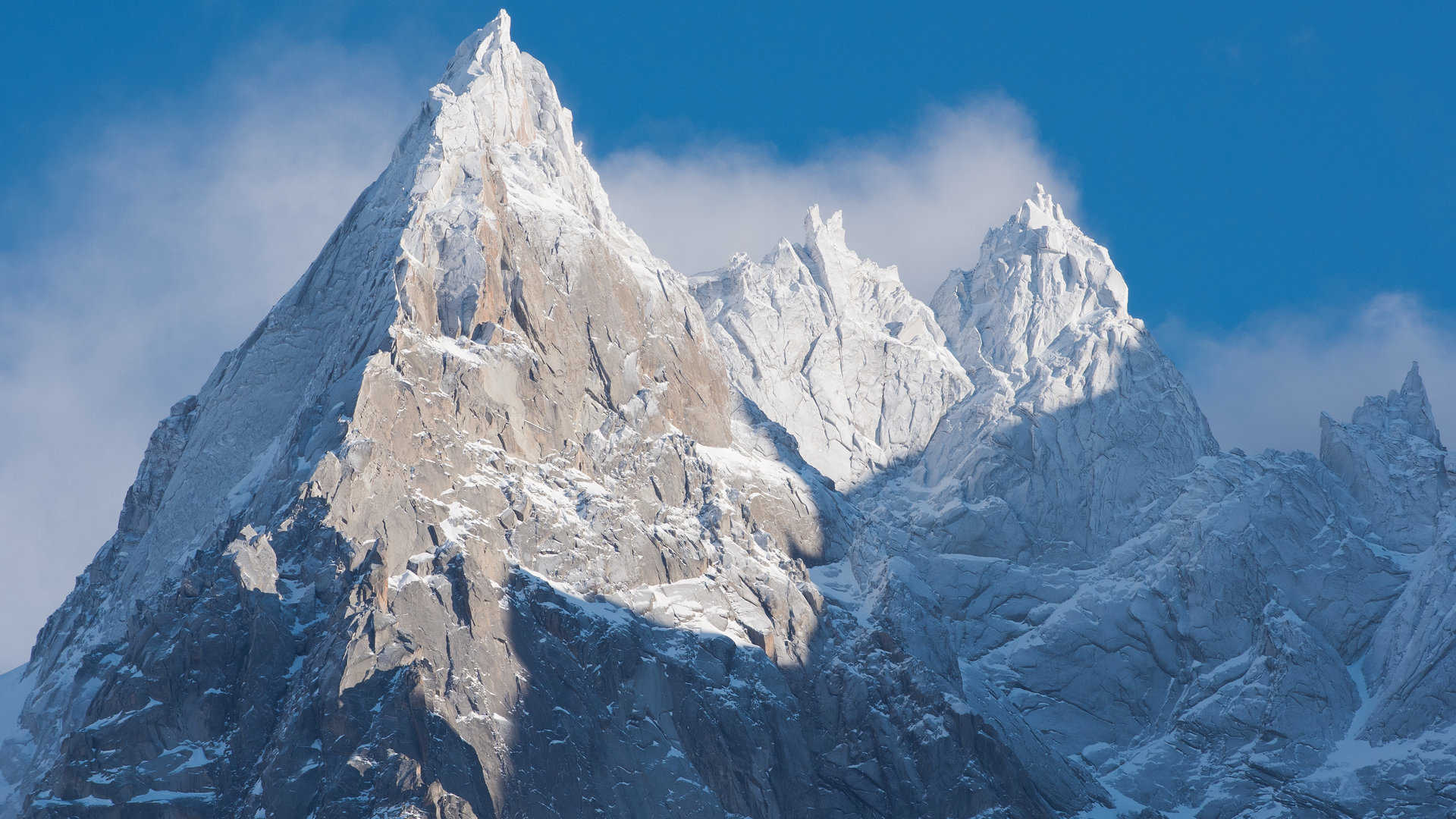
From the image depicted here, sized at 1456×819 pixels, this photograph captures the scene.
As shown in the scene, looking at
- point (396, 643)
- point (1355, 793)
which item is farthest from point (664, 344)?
point (1355, 793)

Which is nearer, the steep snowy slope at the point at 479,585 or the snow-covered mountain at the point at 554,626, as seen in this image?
the steep snowy slope at the point at 479,585

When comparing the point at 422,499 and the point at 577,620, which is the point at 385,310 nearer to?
the point at 422,499

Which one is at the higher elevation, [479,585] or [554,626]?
[479,585]

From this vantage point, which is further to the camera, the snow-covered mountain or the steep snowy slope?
the snow-covered mountain

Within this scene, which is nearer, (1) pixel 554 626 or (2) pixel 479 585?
(2) pixel 479 585

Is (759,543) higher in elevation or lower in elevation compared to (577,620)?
higher

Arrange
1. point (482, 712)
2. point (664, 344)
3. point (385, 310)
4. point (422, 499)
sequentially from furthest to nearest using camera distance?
1. point (664, 344)
2. point (385, 310)
3. point (422, 499)
4. point (482, 712)

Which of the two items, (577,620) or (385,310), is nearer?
(577,620)

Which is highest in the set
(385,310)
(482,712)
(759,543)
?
(385,310)
